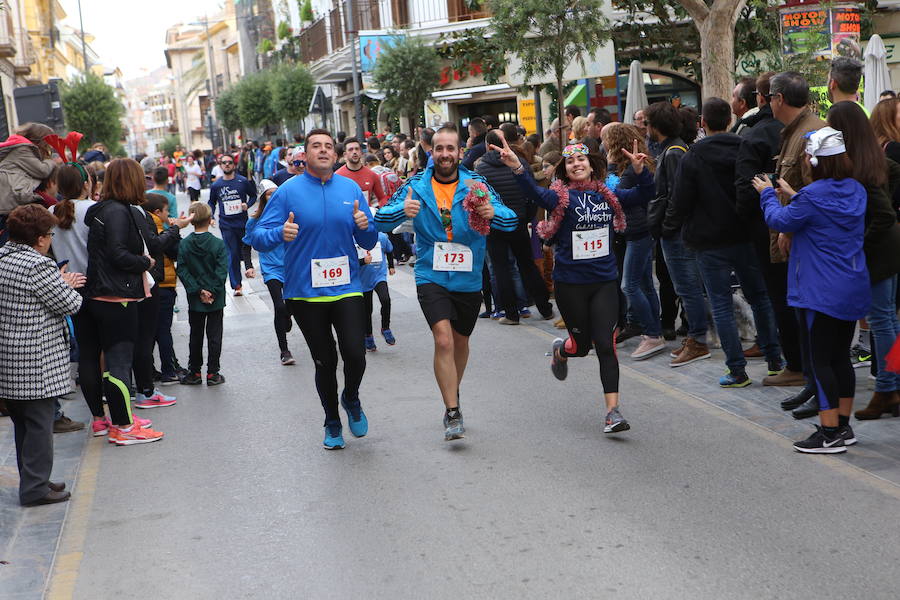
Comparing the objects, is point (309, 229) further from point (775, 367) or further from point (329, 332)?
point (775, 367)

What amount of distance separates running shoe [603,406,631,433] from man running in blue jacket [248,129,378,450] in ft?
5.34

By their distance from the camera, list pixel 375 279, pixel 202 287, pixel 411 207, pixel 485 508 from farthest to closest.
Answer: pixel 375 279, pixel 202 287, pixel 411 207, pixel 485 508

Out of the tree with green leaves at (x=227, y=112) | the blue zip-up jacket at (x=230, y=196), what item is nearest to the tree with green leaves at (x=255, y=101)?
the tree with green leaves at (x=227, y=112)

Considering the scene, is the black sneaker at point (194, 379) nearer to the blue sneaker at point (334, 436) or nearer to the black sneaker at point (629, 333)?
the blue sneaker at point (334, 436)

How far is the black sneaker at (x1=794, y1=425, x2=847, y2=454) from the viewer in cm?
640

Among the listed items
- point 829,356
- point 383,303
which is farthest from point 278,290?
point 829,356

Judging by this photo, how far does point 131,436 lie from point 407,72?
20.9 meters

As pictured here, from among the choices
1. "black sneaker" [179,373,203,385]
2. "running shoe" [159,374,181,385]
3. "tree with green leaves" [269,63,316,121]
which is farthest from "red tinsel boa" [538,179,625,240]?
"tree with green leaves" [269,63,316,121]

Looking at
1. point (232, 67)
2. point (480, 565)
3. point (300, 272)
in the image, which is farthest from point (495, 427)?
point (232, 67)

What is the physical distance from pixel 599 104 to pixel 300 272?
20654mm

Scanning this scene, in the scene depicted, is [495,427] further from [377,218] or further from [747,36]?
[747,36]

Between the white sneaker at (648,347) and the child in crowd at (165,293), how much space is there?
4.15m

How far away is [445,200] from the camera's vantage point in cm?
698

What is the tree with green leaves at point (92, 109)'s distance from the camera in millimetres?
54375
